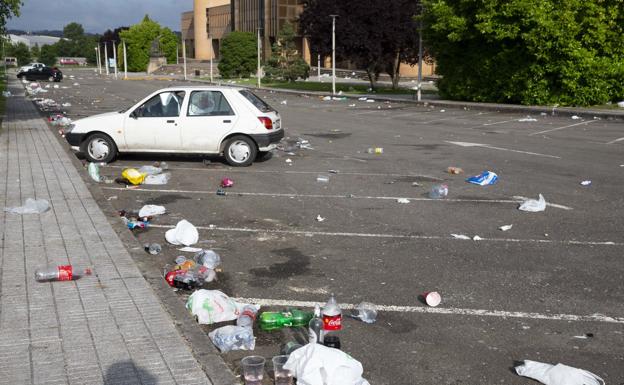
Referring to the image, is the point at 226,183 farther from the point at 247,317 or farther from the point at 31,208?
the point at 247,317

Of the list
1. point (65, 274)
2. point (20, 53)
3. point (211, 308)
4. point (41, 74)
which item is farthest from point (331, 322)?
point (20, 53)

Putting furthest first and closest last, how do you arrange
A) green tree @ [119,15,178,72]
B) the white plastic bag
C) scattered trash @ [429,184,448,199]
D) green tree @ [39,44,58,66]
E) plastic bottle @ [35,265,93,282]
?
1. green tree @ [39,44,58,66]
2. green tree @ [119,15,178,72]
3. scattered trash @ [429,184,448,199]
4. the white plastic bag
5. plastic bottle @ [35,265,93,282]

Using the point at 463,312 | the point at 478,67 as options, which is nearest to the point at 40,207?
the point at 463,312

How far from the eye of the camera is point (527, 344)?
5.25 m

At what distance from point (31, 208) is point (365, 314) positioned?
5420mm

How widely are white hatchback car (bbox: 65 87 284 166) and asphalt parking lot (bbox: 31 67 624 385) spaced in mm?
481

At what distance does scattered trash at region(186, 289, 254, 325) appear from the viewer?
18.6 feet

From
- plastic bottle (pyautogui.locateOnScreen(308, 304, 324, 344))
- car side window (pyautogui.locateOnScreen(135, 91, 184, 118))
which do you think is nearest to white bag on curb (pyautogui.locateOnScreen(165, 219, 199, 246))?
plastic bottle (pyautogui.locateOnScreen(308, 304, 324, 344))

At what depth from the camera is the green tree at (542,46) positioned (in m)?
28.6

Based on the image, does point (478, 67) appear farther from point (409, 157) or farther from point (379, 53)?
point (409, 157)

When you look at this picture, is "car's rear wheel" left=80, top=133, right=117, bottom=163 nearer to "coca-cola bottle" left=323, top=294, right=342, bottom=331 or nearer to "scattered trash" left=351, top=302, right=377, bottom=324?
"scattered trash" left=351, top=302, right=377, bottom=324

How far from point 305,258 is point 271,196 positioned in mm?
3591

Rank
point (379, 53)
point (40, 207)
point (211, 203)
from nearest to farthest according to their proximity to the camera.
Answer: point (40, 207) < point (211, 203) < point (379, 53)

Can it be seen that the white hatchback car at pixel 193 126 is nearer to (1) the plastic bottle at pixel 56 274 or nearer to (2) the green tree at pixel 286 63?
(1) the plastic bottle at pixel 56 274
